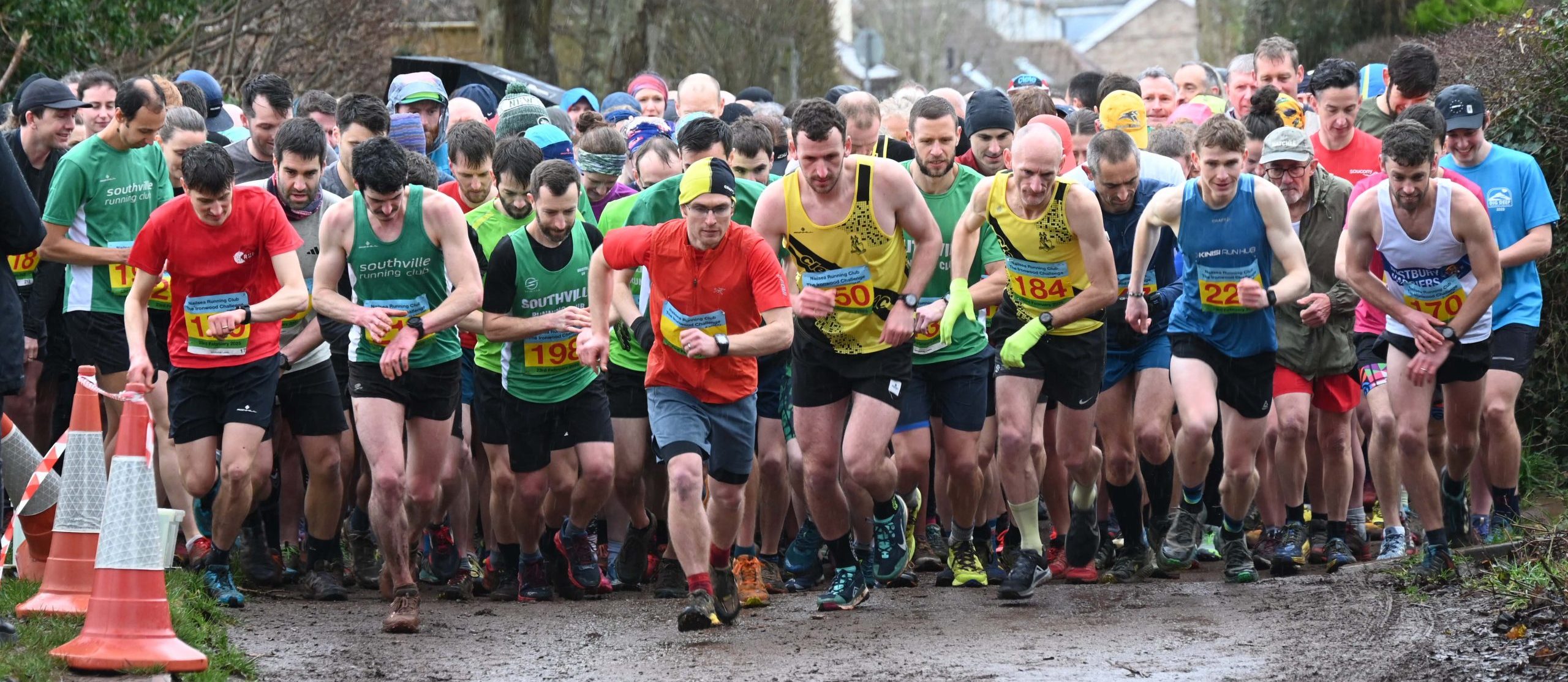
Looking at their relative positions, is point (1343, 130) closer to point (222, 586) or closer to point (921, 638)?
point (921, 638)

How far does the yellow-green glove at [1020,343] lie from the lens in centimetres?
863

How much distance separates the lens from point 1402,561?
8.98 meters

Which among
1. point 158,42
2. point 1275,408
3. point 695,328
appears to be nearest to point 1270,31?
point 158,42

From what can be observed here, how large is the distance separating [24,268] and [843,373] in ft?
14.3

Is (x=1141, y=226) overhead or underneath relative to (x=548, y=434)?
overhead

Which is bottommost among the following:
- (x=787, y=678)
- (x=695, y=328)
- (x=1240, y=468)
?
(x=787, y=678)

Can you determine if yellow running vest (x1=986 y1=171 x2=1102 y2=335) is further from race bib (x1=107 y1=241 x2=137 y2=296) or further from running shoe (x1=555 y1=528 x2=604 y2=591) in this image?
race bib (x1=107 y1=241 x2=137 y2=296)

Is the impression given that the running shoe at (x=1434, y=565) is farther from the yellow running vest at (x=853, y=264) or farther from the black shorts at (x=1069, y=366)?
the yellow running vest at (x=853, y=264)

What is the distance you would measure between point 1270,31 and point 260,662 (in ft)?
92.7

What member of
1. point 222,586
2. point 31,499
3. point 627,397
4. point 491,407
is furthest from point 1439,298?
point 31,499

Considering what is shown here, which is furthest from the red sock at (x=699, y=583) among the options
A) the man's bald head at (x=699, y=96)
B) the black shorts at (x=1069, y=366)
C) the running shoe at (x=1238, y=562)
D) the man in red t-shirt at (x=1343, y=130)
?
the man's bald head at (x=699, y=96)

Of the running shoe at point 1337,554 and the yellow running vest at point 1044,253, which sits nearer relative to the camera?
the yellow running vest at point 1044,253

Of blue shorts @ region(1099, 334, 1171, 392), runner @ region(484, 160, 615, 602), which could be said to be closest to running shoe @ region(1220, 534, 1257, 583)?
blue shorts @ region(1099, 334, 1171, 392)

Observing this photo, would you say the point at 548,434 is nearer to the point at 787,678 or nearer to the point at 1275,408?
the point at 787,678
